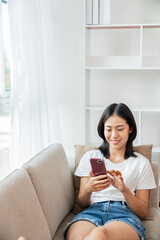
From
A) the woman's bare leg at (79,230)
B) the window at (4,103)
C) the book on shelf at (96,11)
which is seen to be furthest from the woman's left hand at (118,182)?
the book on shelf at (96,11)

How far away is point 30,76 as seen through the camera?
2.53 m

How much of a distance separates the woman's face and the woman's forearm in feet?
1.01

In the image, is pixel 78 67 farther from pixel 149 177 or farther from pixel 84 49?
pixel 149 177

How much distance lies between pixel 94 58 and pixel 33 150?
113 cm

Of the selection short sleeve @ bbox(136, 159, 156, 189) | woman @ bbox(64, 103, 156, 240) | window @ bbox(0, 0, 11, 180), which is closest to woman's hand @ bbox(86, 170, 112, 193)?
woman @ bbox(64, 103, 156, 240)

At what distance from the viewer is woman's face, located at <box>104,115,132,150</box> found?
2.14m

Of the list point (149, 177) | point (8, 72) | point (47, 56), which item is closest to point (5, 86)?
point (8, 72)

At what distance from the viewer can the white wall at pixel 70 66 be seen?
345 centimetres

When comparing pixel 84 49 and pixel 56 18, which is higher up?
pixel 56 18

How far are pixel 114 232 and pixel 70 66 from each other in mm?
2056

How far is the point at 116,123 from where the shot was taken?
7.04 feet

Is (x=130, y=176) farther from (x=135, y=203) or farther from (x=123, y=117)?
(x=123, y=117)

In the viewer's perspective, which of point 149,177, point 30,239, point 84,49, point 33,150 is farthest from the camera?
point 84,49

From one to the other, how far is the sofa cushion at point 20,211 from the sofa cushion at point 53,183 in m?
0.11
